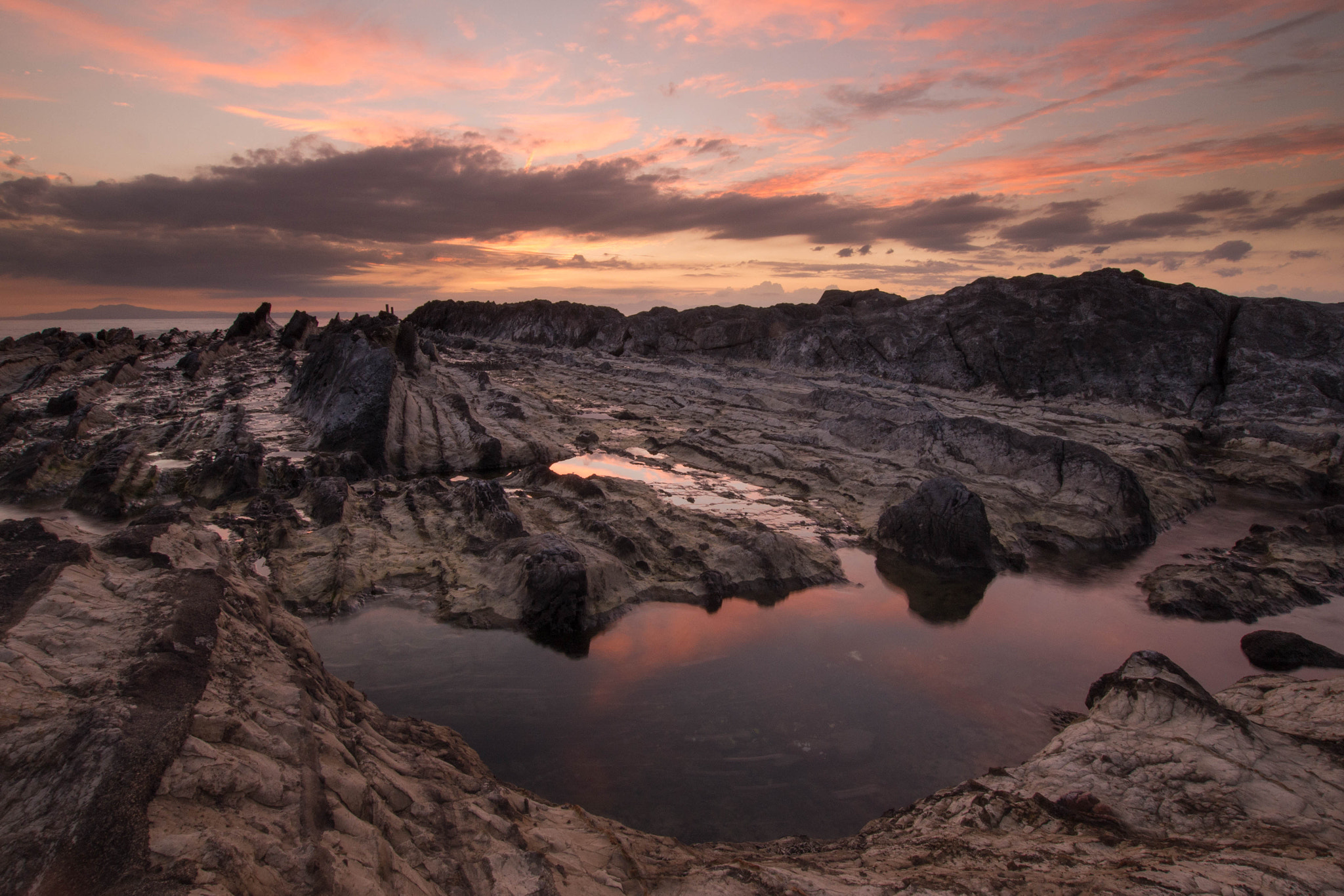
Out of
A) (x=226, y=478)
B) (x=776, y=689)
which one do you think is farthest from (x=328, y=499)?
(x=776, y=689)

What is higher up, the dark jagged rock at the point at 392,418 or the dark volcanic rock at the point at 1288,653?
the dark jagged rock at the point at 392,418

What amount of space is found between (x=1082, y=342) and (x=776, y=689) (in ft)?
113

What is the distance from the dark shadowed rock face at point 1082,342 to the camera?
31.2 metres

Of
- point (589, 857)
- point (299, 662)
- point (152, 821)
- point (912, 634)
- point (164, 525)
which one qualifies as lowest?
point (912, 634)

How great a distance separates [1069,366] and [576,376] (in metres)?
27.0

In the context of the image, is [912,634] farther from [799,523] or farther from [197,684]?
[197,684]

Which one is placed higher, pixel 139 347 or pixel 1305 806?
pixel 139 347

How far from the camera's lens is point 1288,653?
31.6ft

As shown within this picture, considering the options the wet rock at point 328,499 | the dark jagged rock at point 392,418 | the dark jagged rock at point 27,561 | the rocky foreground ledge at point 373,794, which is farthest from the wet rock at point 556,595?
the dark jagged rock at point 392,418

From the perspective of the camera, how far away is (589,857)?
15.8 ft

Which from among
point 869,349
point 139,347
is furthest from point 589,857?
point 139,347

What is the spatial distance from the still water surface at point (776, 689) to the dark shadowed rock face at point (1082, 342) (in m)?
25.0

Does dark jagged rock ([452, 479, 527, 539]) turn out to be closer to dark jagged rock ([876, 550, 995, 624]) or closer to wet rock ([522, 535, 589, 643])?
wet rock ([522, 535, 589, 643])

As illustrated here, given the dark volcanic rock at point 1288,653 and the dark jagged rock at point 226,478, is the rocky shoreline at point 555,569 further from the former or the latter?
the dark volcanic rock at point 1288,653
